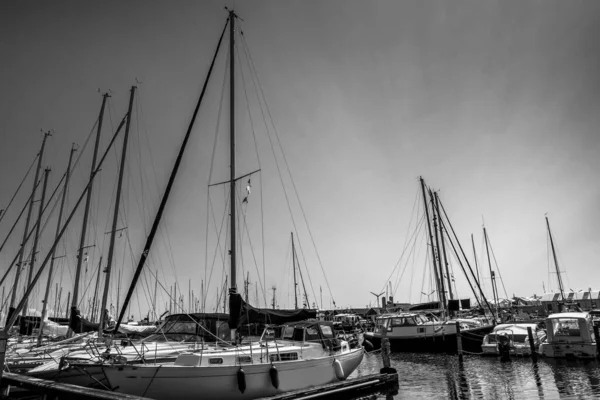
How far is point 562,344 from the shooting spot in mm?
23562

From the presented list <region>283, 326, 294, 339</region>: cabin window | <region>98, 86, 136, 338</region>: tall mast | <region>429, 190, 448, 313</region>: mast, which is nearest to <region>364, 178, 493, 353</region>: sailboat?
<region>429, 190, 448, 313</region>: mast

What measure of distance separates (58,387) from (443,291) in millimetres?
35180

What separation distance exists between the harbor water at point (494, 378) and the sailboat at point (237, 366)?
2.83m

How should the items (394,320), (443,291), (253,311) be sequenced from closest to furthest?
1. (253,311)
2. (394,320)
3. (443,291)

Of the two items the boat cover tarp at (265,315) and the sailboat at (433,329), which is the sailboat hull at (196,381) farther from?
the sailboat at (433,329)

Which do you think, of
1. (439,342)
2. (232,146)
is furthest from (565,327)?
(232,146)

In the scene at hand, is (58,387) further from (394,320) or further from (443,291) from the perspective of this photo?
(443,291)

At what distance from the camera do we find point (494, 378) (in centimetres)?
1870

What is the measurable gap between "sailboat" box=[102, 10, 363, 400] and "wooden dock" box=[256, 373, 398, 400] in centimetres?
231

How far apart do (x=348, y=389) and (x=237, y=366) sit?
3500 mm

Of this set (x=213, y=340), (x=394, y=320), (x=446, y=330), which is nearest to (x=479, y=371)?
(x=446, y=330)

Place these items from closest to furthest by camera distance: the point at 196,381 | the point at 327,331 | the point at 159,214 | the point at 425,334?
the point at 196,381
the point at 159,214
the point at 327,331
the point at 425,334

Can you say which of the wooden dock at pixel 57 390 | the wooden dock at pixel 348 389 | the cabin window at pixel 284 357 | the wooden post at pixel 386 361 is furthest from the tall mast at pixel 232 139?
the wooden dock at pixel 57 390

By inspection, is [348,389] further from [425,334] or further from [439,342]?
[425,334]
